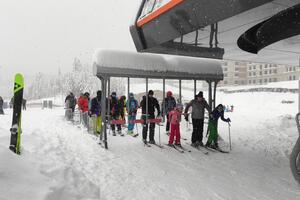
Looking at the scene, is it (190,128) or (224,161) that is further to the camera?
(190,128)

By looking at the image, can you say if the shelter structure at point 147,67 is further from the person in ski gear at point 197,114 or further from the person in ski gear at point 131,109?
the person in ski gear at point 131,109

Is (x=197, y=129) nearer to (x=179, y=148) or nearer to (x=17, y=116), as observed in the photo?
(x=179, y=148)

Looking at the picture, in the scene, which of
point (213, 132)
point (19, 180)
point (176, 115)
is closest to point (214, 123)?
point (213, 132)

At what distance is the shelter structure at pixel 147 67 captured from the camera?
9.62 metres

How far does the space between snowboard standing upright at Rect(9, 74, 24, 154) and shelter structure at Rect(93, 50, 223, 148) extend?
384 cm

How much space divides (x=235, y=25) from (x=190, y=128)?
7408mm

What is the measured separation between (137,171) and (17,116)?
129 inches

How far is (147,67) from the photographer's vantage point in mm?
10453

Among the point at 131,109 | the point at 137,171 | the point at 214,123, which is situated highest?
the point at 131,109

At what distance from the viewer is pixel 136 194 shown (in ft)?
19.4

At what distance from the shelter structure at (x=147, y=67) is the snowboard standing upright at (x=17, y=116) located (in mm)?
3844

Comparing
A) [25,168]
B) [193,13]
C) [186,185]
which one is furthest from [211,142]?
[25,168]

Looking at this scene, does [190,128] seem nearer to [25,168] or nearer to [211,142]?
[211,142]

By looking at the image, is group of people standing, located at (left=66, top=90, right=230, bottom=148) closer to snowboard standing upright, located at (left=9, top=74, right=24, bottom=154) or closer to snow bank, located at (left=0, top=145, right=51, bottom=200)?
snowboard standing upright, located at (left=9, top=74, right=24, bottom=154)
